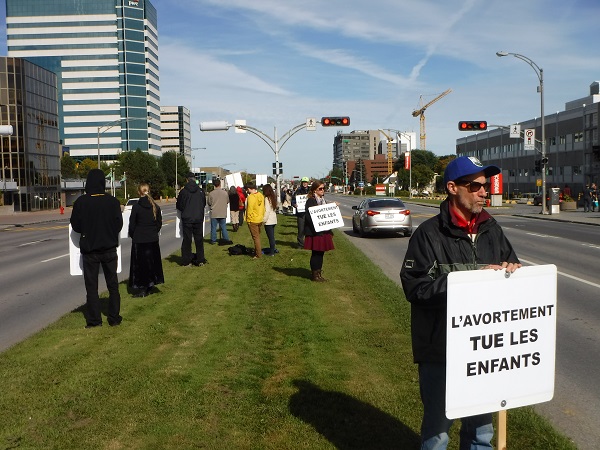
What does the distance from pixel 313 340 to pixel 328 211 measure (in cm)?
540

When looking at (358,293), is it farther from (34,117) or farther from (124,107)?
(124,107)

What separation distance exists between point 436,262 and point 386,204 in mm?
21416

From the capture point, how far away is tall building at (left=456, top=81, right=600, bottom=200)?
77.1 meters

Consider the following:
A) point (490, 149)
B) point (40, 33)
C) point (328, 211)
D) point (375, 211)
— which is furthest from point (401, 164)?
point (328, 211)

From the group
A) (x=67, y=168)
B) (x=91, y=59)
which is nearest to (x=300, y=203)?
(x=67, y=168)

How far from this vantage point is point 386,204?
80.8 feet

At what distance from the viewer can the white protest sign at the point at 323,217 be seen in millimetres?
12141

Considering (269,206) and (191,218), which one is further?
(269,206)

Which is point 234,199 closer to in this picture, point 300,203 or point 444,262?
point 300,203

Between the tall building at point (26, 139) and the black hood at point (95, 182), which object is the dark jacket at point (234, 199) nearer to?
the black hood at point (95, 182)

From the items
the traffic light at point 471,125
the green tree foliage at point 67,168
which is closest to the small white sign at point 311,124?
the traffic light at point 471,125

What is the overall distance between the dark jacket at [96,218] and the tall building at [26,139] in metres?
59.6

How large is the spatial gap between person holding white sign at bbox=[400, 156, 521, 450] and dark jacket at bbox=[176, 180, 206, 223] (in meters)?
11.8

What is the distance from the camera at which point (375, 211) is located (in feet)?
79.6
